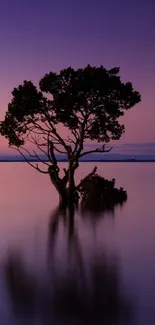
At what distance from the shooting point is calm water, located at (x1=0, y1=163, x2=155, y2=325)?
8625 mm

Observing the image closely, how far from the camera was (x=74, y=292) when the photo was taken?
32.3ft

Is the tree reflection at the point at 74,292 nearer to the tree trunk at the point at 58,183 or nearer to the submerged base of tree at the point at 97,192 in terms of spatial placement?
the tree trunk at the point at 58,183

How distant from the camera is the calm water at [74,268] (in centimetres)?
862

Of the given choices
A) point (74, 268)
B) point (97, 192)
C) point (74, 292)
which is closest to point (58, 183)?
point (97, 192)

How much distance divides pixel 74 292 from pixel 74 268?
109 inches

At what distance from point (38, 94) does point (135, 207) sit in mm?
9568

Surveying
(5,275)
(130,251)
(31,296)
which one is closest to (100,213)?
(130,251)

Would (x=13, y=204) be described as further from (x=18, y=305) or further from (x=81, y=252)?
(x=18, y=305)

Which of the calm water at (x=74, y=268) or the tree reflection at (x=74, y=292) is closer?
the tree reflection at (x=74, y=292)

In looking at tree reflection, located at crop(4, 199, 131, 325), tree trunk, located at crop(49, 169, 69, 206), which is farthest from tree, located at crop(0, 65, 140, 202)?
A: tree reflection, located at crop(4, 199, 131, 325)

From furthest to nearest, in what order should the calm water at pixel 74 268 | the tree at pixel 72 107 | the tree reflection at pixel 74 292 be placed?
the tree at pixel 72 107 → the calm water at pixel 74 268 → the tree reflection at pixel 74 292

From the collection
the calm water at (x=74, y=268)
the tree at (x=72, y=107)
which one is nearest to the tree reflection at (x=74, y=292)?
the calm water at (x=74, y=268)

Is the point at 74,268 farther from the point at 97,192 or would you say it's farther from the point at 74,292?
the point at 97,192

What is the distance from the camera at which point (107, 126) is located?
30.7 m
